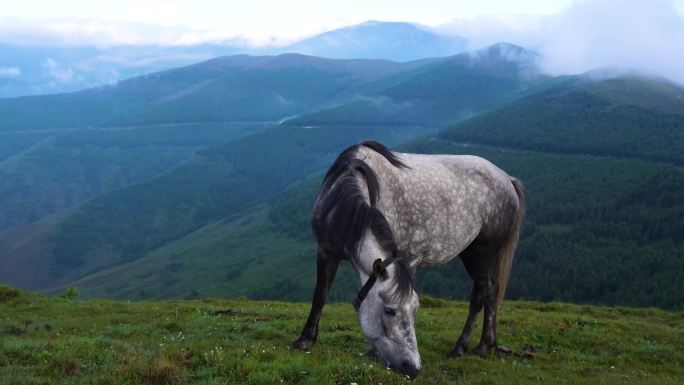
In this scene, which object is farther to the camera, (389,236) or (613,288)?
(613,288)

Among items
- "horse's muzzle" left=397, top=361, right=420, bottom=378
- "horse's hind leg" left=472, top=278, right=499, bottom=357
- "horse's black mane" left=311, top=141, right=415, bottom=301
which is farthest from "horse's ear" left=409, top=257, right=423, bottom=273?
"horse's muzzle" left=397, top=361, right=420, bottom=378

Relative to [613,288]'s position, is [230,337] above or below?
above

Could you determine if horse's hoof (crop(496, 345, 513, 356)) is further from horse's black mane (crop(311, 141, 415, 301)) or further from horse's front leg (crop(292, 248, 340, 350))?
horse's black mane (crop(311, 141, 415, 301))

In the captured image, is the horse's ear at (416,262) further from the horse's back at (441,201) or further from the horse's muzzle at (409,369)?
the horse's muzzle at (409,369)

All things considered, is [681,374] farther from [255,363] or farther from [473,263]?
[255,363]

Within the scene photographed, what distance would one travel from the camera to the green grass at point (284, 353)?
9.91 meters

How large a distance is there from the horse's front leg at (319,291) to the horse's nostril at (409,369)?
2.55 m

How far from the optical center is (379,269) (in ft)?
32.2

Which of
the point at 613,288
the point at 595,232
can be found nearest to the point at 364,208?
the point at 613,288

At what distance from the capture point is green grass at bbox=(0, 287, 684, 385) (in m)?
9.91

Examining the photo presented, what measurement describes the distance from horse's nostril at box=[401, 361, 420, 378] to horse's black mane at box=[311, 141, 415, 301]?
115 cm

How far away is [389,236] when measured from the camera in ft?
34.6

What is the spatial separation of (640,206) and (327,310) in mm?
191181

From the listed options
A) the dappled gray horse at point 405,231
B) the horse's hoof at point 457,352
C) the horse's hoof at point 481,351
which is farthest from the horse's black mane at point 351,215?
the horse's hoof at point 481,351
